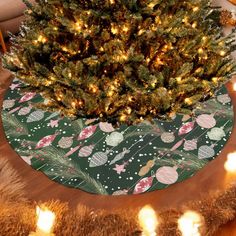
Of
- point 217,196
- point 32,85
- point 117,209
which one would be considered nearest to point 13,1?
point 32,85

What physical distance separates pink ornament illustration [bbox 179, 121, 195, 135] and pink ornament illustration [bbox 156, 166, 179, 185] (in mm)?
316

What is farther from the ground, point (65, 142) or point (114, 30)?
point (114, 30)

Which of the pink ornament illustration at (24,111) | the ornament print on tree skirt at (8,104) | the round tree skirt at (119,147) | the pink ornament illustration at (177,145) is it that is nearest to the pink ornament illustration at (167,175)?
the round tree skirt at (119,147)

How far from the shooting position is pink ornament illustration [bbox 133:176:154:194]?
2.26m

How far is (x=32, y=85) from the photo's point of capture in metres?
2.34

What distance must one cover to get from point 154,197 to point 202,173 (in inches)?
14.0

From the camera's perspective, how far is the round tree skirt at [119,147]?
232cm

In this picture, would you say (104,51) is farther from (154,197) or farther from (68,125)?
(154,197)

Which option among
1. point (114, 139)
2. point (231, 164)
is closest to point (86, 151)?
point (114, 139)

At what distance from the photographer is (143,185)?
2283mm

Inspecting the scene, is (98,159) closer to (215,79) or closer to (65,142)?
(65,142)

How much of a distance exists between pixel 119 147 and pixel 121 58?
643 mm

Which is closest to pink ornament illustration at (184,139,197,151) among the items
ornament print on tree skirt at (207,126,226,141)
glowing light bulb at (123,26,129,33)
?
Result: ornament print on tree skirt at (207,126,226,141)

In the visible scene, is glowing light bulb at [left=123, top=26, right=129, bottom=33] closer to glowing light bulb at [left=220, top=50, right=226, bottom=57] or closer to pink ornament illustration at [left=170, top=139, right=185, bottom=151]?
glowing light bulb at [left=220, top=50, right=226, bottom=57]
